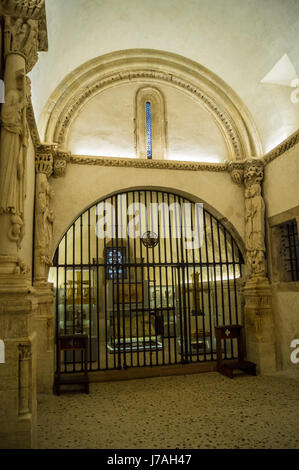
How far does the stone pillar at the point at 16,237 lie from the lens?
3562mm

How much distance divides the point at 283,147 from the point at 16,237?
5540 millimetres

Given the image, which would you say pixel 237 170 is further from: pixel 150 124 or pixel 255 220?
pixel 150 124

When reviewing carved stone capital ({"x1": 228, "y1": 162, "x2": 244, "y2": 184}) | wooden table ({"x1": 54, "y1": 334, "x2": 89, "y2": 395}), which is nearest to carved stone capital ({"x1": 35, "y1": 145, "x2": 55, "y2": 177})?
wooden table ({"x1": 54, "y1": 334, "x2": 89, "y2": 395})

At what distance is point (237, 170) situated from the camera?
800 cm

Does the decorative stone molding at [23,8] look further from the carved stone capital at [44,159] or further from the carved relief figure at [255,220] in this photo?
the carved relief figure at [255,220]

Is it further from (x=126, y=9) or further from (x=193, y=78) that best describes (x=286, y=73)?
(x=126, y=9)

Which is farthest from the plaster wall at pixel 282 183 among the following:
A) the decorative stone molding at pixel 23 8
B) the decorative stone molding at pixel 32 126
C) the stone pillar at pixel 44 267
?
the decorative stone molding at pixel 23 8

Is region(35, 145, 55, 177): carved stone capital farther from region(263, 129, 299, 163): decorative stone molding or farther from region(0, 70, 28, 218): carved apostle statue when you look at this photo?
region(263, 129, 299, 163): decorative stone molding

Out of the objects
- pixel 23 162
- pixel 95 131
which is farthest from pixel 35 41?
pixel 95 131

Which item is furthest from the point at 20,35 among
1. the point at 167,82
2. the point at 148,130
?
the point at 167,82

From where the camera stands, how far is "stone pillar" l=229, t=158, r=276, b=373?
7172mm

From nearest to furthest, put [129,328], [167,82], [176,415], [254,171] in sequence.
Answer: [176,415] → [254,171] → [167,82] → [129,328]

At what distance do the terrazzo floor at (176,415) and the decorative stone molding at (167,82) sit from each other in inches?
192

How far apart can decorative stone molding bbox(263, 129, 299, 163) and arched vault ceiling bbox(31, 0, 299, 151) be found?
0.99 ft
